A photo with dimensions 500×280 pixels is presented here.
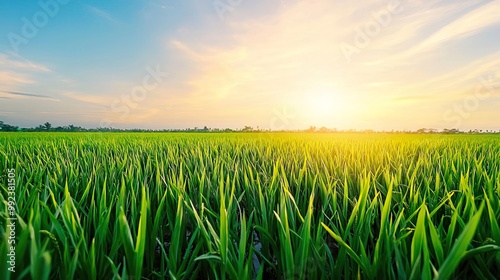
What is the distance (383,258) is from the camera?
3.31 ft

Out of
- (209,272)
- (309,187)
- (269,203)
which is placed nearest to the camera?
(209,272)

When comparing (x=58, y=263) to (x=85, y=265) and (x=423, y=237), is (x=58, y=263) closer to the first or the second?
(x=85, y=265)

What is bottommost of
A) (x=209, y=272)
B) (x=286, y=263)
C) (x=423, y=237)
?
(x=209, y=272)

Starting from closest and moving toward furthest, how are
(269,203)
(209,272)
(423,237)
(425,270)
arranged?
(425,270) → (423,237) → (209,272) → (269,203)

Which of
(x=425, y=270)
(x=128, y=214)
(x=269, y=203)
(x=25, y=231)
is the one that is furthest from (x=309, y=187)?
(x=25, y=231)

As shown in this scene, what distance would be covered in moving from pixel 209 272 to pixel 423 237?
714mm

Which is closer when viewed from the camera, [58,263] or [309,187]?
[58,263]

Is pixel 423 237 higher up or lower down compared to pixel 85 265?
higher up

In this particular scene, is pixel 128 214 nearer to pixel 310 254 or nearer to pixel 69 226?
pixel 69 226

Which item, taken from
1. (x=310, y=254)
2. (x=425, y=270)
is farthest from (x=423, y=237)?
(x=310, y=254)

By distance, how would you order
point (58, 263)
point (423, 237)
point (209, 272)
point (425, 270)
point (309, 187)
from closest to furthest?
point (425, 270) < point (423, 237) < point (58, 263) < point (209, 272) < point (309, 187)

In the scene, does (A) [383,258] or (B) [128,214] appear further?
(B) [128,214]

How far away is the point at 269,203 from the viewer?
149 centimetres

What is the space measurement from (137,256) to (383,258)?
2.47 feet
